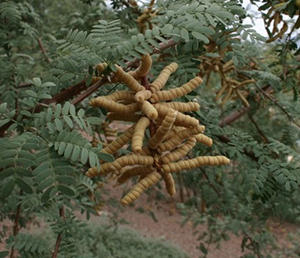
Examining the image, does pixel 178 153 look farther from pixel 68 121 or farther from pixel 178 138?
pixel 68 121

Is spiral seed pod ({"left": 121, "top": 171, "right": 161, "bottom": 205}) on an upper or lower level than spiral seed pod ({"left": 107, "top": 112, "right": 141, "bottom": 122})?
lower

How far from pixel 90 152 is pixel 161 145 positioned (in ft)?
0.62

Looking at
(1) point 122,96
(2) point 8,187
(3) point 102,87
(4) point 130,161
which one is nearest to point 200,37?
(1) point 122,96

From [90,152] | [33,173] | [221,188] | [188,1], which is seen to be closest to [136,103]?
[90,152]

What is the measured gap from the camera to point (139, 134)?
0.87 m

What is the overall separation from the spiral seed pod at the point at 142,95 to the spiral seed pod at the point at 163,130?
0.28ft

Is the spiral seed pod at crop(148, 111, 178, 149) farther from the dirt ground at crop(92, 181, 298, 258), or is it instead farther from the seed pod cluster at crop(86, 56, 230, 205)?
the dirt ground at crop(92, 181, 298, 258)

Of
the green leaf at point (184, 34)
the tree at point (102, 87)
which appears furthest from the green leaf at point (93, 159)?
the green leaf at point (184, 34)

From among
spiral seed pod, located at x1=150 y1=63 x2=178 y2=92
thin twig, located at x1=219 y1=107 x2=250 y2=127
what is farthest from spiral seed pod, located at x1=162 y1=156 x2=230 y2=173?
thin twig, located at x1=219 y1=107 x2=250 y2=127

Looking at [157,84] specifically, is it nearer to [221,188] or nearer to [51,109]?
[51,109]

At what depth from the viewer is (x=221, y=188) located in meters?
3.33

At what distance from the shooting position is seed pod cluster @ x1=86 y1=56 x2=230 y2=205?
2.93 feet

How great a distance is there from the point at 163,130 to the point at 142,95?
0.11m

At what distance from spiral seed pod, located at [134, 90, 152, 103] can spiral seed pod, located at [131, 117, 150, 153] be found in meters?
0.05
